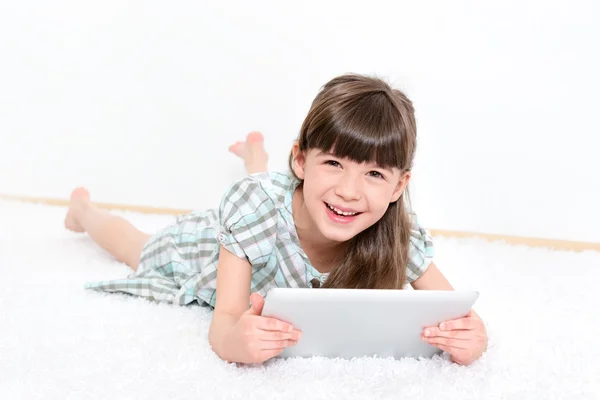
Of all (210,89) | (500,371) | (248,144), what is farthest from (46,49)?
(500,371)

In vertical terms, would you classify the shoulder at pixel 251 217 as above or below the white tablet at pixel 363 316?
above

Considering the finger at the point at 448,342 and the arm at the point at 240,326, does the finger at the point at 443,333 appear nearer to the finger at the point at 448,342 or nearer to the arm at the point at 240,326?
the finger at the point at 448,342

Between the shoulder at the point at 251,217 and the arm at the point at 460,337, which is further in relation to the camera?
the shoulder at the point at 251,217

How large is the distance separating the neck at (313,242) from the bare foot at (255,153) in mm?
590

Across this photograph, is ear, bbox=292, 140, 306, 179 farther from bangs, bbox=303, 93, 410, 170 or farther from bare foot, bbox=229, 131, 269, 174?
bare foot, bbox=229, 131, 269, 174

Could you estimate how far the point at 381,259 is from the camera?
1.17 meters

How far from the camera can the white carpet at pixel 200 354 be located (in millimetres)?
906

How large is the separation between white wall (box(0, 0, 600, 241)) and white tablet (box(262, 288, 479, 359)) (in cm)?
101

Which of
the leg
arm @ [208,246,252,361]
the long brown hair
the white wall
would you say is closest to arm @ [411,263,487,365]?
the long brown hair

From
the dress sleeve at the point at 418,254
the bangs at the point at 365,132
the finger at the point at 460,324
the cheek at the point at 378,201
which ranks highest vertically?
the bangs at the point at 365,132

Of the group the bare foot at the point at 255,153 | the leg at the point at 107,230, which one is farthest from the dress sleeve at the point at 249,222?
the bare foot at the point at 255,153

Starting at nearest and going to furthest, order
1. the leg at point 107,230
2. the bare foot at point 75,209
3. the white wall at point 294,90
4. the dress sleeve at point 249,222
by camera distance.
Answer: the dress sleeve at point 249,222 < the leg at point 107,230 < the bare foot at point 75,209 < the white wall at point 294,90

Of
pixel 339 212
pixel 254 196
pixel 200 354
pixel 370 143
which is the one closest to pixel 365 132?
pixel 370 143

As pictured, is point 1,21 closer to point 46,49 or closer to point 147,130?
point 46,49
